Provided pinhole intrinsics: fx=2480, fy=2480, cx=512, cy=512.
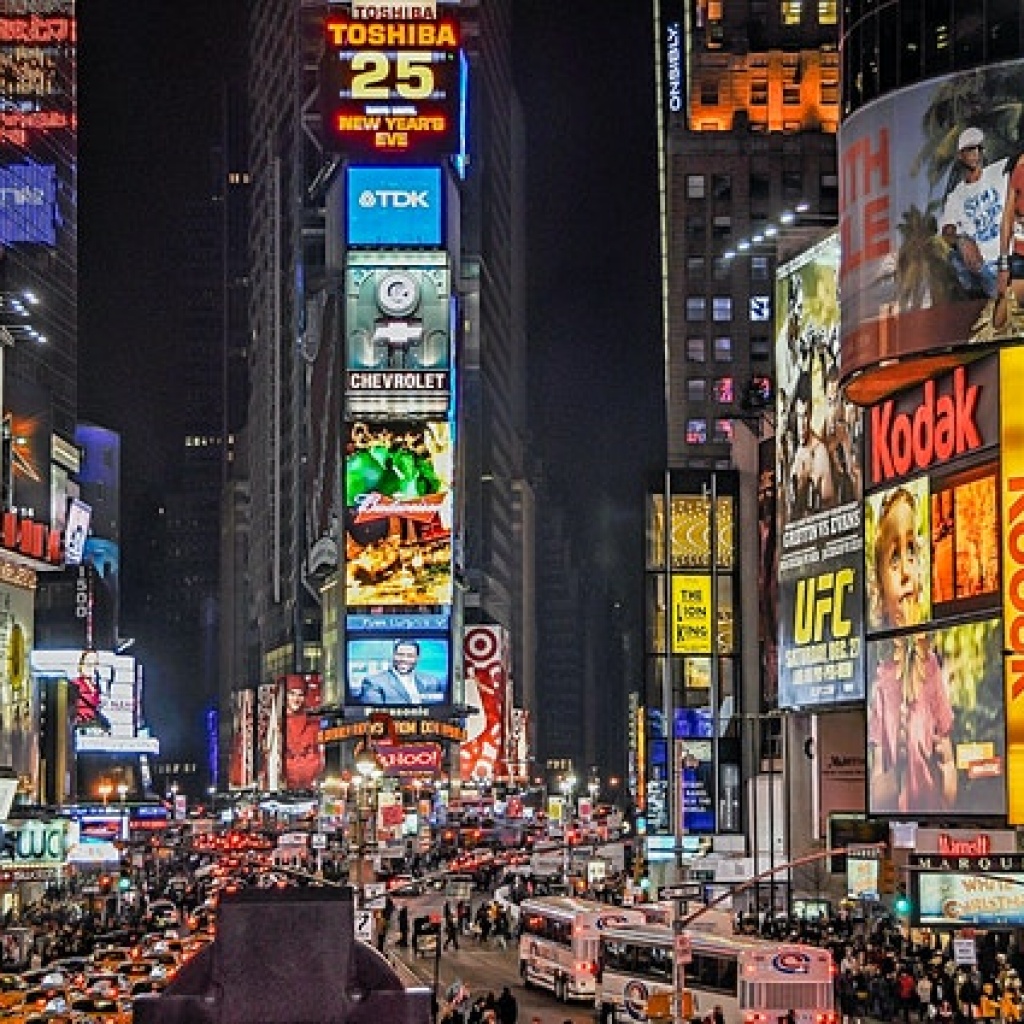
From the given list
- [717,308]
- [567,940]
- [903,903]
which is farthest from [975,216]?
[717,308]

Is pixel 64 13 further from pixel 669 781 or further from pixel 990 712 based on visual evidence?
pixel 990 712

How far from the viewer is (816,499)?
6912 centimetres

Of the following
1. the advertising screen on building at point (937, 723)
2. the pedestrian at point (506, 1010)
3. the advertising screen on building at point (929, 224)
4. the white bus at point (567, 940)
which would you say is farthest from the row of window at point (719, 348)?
the pedestrian at point (506, 1010)

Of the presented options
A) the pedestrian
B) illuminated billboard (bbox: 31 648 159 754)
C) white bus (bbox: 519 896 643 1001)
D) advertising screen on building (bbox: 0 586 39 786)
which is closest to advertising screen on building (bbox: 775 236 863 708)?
white bus (bbox: 519 896 643 1001)

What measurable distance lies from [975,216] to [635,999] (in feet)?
58.9

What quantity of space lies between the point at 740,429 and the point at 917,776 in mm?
48052

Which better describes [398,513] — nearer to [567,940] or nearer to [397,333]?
[397,333]

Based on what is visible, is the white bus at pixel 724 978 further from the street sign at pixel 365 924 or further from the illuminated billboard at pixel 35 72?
the illuminated billboard at pixel 35 72

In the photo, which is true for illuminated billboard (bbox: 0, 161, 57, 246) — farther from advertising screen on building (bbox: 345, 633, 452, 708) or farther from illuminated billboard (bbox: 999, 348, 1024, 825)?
illuminated billboard (bbox: 999, 348, 1024, 825)

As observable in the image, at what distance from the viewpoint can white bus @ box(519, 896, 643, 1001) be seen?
53781 mm

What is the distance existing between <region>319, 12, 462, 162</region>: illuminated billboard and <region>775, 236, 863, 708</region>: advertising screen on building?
95956 mm

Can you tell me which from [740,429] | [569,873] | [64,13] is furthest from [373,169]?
[569,873]

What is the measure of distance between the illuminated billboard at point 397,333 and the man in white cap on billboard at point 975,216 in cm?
10463

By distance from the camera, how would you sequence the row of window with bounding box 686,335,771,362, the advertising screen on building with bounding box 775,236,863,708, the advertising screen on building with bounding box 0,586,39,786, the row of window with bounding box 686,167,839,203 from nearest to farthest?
the advertising screen on building with bounding box 775,236,863,708 < the advertising screen on building with bounding box 0,586,39,786 < the row of window with bounding box 686,335,771,362 < the row of window with bounding box 686,167,839,203
